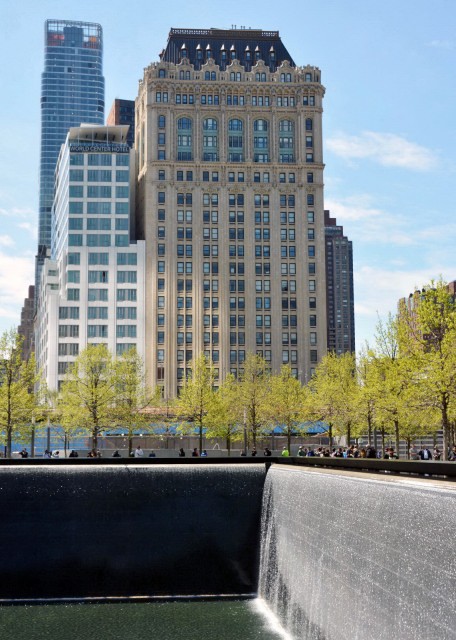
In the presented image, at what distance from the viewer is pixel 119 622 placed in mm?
28547

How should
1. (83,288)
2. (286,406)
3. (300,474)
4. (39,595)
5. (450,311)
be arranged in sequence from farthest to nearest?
(83,288) → (286,406) → (450,311) → (39,595) → (300,474)

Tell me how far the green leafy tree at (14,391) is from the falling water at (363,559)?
33.3 m

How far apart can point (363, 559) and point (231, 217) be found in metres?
114

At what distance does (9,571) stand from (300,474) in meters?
13.4

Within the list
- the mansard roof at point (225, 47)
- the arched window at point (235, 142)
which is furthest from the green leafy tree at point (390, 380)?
the mansard roof at point (225, 47)

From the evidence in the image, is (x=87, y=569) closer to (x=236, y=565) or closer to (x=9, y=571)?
(x=9, y=571)

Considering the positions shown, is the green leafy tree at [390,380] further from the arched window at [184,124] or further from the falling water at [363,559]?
the arched window at [184,124]

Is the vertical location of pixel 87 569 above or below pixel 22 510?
below

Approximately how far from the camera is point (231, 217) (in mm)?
130875

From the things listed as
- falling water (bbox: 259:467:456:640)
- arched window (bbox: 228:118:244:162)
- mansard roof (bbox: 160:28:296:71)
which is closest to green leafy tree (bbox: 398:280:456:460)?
falling water (bbox: 259:467:456:640)

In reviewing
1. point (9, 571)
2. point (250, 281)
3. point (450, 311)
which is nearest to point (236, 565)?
point (9, 571)

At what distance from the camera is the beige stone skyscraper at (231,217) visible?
128 metres

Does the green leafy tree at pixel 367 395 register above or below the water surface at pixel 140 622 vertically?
above

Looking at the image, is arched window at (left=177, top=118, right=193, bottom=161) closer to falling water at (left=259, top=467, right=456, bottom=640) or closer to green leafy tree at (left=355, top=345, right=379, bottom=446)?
green leafy tree at (left=355, top=345, right=379, bottom=446)
